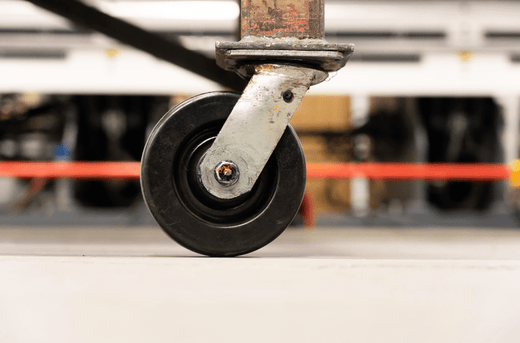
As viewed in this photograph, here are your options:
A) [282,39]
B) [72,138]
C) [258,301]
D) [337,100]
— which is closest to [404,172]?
[337,100]

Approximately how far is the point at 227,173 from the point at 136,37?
0.60 meters

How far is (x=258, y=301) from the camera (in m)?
0.61

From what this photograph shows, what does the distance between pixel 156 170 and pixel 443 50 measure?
536 centimetres

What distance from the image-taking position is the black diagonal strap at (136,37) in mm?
1104

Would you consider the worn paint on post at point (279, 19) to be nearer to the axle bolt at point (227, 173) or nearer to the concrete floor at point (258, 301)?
the axle bolt at point (227, 173)

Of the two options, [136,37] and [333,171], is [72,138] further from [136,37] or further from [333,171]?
[136,37]

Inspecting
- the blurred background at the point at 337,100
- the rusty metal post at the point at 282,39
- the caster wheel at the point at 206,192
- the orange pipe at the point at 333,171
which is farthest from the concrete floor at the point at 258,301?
the blurred background at the point at 337,100

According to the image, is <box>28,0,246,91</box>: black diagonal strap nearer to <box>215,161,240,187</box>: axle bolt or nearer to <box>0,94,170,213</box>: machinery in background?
<box>215,161,240,187</box>: axle bolt

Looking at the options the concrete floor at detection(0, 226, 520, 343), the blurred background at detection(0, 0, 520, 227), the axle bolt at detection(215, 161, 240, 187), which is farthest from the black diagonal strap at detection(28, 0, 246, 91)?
the blurred background at detection(0, 0, 520, 227)

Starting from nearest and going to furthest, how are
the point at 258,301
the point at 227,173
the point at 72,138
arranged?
the point at 258,301 < the point at 227,173 < the point at 72,138

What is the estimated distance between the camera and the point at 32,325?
1.89 ft

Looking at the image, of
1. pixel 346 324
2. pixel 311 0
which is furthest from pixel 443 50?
pixel 346 324

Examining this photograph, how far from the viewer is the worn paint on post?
2.58 feet

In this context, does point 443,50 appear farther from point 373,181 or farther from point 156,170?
point 156,170
